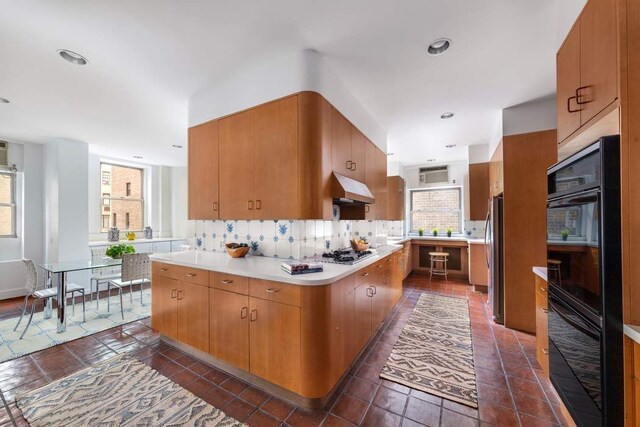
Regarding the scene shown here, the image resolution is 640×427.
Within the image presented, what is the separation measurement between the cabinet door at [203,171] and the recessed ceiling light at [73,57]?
103cm

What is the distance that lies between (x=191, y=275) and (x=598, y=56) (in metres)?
3.18

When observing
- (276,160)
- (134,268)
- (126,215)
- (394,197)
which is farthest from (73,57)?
(394,197)

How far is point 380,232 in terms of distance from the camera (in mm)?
4570

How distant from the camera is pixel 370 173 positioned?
347cm

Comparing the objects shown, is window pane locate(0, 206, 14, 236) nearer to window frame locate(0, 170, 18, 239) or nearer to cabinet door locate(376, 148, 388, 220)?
window frame locate(0, 170, 18, 239)

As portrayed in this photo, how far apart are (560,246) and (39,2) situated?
378 cm

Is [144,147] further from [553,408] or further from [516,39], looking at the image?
[553,408]

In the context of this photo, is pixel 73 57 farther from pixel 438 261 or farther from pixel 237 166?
pixel 438 261

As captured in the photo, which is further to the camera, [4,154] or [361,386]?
[4,154]

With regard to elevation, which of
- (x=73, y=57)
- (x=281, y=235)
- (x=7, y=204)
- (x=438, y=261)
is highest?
(x=73, y=57)

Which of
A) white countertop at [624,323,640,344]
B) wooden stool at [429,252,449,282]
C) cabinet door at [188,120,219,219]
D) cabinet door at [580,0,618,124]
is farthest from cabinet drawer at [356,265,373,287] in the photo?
wooden stool at [429,252,449,282]

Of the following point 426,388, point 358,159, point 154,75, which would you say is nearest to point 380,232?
point 358,159

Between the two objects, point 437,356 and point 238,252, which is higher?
point 238,252

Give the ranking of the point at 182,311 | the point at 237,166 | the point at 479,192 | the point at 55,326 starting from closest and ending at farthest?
the point at 182,311 → the point at 237,166 → the point at 55,326 → the point at 479,192
